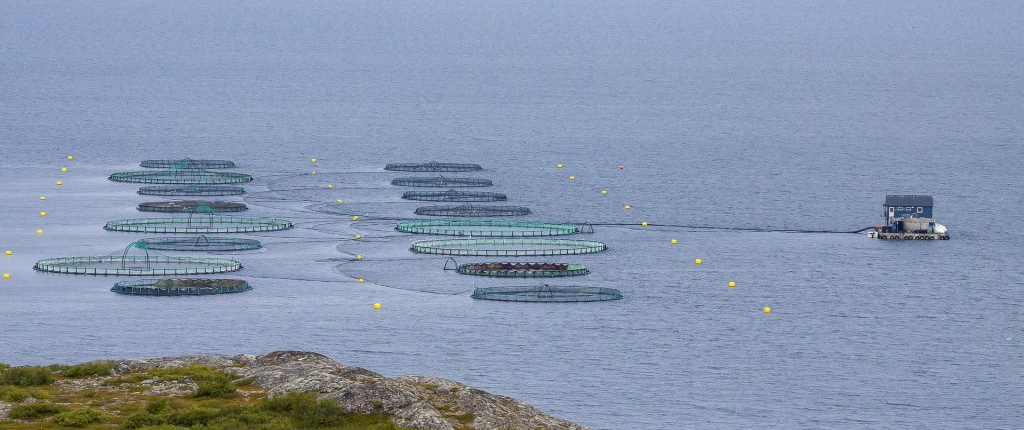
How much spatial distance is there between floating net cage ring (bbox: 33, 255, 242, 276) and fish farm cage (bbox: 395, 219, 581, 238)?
2791 cm

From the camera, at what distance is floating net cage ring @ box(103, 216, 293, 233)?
180500mm

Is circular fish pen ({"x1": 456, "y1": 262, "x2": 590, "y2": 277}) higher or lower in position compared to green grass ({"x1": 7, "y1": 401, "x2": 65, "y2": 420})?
higher

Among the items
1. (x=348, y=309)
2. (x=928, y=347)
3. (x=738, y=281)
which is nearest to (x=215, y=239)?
(x=348, y=309)

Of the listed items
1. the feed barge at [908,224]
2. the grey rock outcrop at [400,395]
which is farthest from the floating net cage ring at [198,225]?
the grey rock outcrop at [400,395]

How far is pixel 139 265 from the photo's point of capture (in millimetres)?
159500

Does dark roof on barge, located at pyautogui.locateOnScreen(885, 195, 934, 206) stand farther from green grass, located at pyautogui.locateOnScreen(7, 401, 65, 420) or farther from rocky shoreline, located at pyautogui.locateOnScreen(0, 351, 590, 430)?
green grass, located at pyautogui.locateOnScreen(7, 401, 65, 420)

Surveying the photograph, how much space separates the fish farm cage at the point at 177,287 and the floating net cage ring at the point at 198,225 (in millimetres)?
29032

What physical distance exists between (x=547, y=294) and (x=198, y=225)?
48.3 metres

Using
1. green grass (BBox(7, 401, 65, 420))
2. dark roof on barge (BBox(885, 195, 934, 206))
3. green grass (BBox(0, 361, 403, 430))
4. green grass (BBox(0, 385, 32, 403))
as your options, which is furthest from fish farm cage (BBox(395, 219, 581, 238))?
green grass (BBox(7, 401, 65, 420))

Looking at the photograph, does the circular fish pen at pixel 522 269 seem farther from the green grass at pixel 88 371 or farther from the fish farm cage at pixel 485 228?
the green grass at pixel 88 371

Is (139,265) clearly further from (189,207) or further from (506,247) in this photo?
(189,207)

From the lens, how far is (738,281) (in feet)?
526

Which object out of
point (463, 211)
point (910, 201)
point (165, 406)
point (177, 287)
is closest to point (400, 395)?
point (165, 406)

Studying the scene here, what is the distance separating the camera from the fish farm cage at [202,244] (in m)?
168
